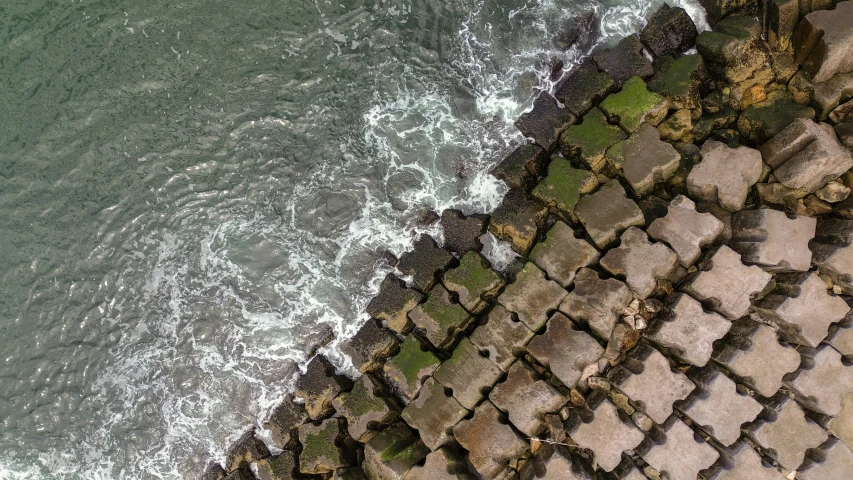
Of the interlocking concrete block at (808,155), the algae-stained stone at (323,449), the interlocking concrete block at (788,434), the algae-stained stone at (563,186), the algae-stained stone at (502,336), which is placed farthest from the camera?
the algae-stained stone at (323,449)

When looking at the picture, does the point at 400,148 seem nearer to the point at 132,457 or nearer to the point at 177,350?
the point at 177,350

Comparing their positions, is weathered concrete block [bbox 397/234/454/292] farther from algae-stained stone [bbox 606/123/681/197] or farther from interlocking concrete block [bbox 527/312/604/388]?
algae-stained stone [bbox 606/123/681/197]

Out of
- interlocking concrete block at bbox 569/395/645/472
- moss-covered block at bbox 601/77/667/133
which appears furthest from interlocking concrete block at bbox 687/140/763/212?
interlocking concrete block at bbox 569/395/645/472

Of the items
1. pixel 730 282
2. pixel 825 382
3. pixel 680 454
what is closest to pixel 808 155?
pixel 730 282

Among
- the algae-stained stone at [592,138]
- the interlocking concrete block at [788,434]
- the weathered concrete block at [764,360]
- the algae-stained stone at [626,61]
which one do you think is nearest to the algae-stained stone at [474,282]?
the algae-stained stone at [592,138]

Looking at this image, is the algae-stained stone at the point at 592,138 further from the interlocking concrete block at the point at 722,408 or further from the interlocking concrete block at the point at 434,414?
the interlocking concrete block at the point at 434,414

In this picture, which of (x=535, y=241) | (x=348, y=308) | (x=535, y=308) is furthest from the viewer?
(x=348, y=308)

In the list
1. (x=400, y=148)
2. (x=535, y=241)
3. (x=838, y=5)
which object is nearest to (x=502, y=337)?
(x=535, y=241)
